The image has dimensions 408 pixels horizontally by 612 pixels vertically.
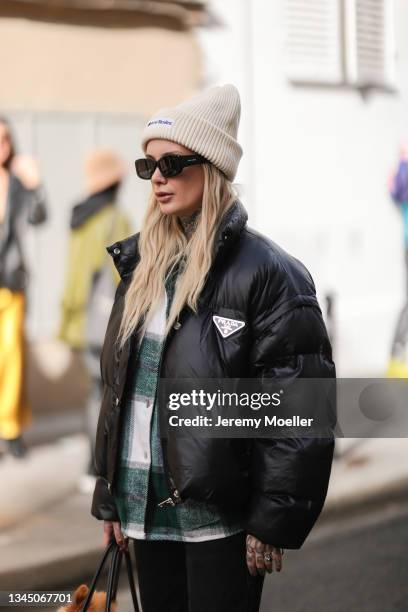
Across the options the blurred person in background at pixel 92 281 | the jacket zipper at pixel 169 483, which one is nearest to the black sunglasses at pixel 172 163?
the jacket zipper at pixel 169 483

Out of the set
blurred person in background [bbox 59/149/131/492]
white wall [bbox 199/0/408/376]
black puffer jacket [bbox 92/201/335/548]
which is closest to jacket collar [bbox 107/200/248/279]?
black puffer jacket [bbox 92/201/335/548]

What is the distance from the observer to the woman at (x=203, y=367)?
2.43 metres

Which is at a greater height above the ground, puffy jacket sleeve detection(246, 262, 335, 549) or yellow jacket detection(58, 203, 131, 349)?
puffy jacket sleeve detection(246, 262, 335, 549)

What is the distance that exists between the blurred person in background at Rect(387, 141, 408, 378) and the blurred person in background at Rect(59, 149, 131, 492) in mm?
3354

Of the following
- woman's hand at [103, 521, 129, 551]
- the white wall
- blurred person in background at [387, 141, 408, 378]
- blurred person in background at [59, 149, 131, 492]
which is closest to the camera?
woman's hand at [103, 521, 129, 551]

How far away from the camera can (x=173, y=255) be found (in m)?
2.61

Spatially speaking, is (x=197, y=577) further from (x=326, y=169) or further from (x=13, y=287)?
(x=326, y=169)

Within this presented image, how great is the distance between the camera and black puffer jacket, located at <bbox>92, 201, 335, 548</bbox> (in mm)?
2416

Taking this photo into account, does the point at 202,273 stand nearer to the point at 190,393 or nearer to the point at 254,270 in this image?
the point at 254,270

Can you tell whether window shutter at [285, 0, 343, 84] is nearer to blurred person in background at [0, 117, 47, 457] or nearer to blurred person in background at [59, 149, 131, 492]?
blurred person in background at [59, 149, 131, 492]

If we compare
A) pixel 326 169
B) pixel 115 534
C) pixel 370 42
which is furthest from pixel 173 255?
pixel 370 42

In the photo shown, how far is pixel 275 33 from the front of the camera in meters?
8.45

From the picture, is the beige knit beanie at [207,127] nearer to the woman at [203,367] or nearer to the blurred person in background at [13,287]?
the woman at [203,367]

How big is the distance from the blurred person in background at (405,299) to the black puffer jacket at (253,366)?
262 inches
